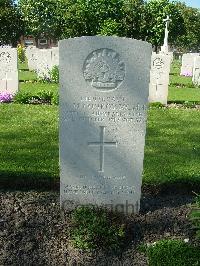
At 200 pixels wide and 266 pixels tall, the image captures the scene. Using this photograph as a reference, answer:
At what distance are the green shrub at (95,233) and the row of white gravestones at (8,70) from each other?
8.75m

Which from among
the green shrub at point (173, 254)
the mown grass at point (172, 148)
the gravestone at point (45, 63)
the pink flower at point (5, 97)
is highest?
the gravestone at point (45, 63)

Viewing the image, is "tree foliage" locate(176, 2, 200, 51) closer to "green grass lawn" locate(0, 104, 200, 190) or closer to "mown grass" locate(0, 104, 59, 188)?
"green grass lawn" locate(0, 104, 200, 190)

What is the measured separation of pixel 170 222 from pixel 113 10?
38.2m

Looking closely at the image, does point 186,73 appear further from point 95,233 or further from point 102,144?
point 95,233

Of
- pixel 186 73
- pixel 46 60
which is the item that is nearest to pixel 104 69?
pixel 46 60

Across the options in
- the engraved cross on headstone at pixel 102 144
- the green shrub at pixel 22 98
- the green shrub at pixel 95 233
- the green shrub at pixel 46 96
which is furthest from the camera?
the green shrub at pixel 46 96

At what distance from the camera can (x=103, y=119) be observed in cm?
405

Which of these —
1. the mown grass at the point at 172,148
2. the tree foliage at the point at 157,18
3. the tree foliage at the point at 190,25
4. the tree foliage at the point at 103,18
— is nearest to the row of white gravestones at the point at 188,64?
the tree foliage at the point at 103,18

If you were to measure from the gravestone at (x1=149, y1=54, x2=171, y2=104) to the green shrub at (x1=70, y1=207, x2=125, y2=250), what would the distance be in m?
8.62

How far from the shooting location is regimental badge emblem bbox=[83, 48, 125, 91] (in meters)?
3.85

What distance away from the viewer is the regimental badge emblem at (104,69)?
385 centimetres

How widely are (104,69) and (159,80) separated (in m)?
8.58

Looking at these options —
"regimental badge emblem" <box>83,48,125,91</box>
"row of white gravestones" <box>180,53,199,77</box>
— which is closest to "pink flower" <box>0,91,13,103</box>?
"regimental badge emblem" <box>83,48,125,91</box>

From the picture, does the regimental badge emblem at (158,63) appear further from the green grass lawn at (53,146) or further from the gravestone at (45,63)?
the gravestone at (45,63)
